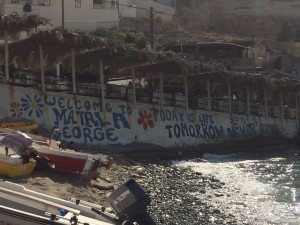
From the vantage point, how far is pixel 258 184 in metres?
20.7

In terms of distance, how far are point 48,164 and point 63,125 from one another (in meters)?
9.65

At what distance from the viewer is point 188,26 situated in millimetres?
102750

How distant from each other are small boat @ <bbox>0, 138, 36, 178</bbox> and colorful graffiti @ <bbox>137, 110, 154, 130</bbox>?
14.8 meters

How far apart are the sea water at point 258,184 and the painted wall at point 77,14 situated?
27.5 m

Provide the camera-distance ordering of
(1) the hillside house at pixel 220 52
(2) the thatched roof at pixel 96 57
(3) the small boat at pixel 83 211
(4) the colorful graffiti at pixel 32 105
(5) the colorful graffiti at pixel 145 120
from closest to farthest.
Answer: (3) the small boat at pixel 83 211 < (4) the colorful graffiti at pixel 32 105 < (2) the thatched roof at pixel 96 57 < (5) the colorful graffiti at pixel 145 120 < (1) the hillside house at pixel 220 52

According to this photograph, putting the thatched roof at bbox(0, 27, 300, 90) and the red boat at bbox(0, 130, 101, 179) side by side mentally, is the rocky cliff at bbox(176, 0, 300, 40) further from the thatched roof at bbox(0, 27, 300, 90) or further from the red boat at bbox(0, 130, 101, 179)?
the red boat at bbox(0, 130, 101, 179)

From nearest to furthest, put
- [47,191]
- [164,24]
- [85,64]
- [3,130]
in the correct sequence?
1. [47,191]
2. [3,130]
3. [85,64]
4. [164,24]

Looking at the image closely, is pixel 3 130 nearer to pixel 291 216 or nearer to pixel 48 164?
pixel 48 164

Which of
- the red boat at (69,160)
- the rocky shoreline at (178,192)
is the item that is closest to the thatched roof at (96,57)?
the rocky shoreline at (178,192)

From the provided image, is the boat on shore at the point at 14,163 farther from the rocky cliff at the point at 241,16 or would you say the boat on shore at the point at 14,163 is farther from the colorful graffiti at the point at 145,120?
the rocky cliff at the point at 241,16

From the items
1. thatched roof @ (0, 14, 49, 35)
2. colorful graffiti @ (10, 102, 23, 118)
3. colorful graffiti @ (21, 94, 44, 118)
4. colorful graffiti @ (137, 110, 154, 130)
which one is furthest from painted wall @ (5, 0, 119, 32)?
colorful graffiti @ (10, 102, 23, 118)

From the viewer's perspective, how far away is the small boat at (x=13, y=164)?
42.5ft

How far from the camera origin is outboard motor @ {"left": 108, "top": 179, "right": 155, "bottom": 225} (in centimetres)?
970

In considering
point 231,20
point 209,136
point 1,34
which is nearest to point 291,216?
point 1,34
